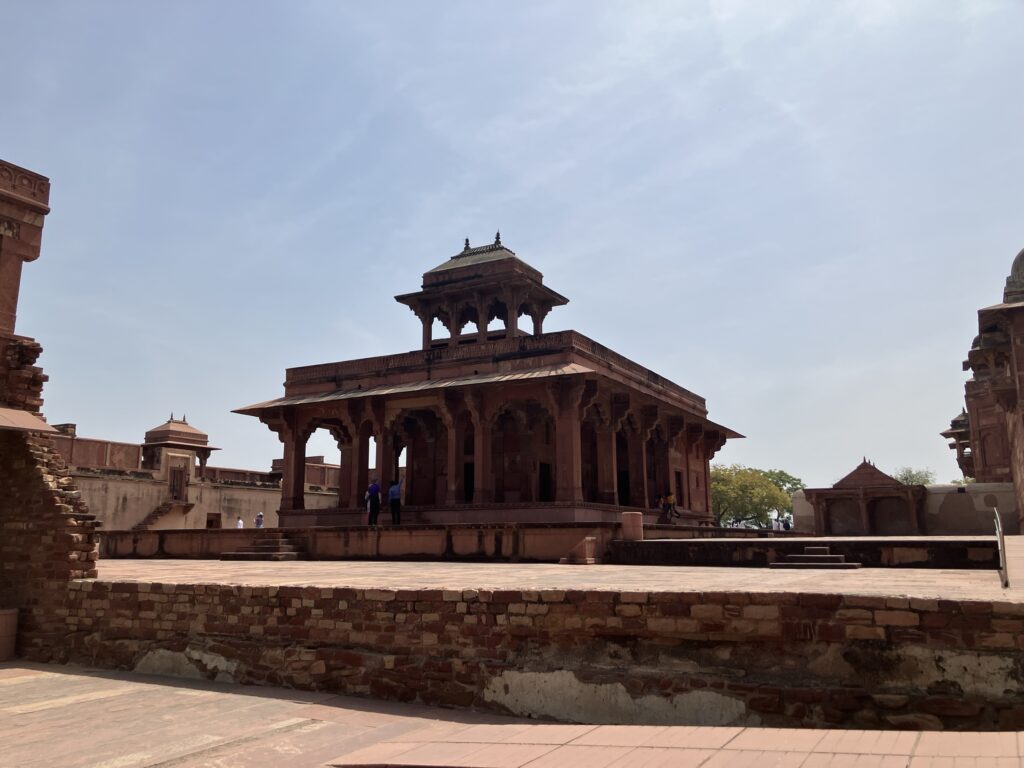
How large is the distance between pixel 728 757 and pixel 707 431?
94.6 feet

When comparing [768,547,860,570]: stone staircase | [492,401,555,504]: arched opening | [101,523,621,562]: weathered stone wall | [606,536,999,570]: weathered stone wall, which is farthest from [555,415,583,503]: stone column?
[768,547,860,570]: stone staircase

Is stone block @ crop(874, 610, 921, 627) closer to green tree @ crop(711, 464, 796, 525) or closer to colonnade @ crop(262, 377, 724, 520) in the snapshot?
colonnade @ crop(262, 377, 724, 520)

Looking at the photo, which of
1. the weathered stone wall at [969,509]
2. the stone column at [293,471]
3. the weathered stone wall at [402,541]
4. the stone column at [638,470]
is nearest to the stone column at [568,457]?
the stone column at [638,470]

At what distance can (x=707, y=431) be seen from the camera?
3216cm

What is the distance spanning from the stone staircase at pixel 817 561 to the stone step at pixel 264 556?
10274 mm

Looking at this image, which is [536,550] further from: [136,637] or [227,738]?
[227,738]

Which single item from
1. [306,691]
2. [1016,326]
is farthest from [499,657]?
[1016,326]

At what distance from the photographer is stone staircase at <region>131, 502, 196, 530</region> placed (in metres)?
32.8

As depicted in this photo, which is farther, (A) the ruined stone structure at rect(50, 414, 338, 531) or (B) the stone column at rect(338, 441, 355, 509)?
(A) the ruined stone structure at rect(50, 414, 338, 531)

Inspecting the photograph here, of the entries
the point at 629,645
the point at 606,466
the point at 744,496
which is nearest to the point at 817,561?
the point at 629,645

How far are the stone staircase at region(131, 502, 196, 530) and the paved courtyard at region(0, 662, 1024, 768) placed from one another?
25912 millimetres

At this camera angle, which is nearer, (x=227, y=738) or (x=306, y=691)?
(x=227, y=738)

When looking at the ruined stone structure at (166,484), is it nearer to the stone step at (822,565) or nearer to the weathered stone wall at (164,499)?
the weathered stone wall at (164,499)

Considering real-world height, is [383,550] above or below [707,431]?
below
